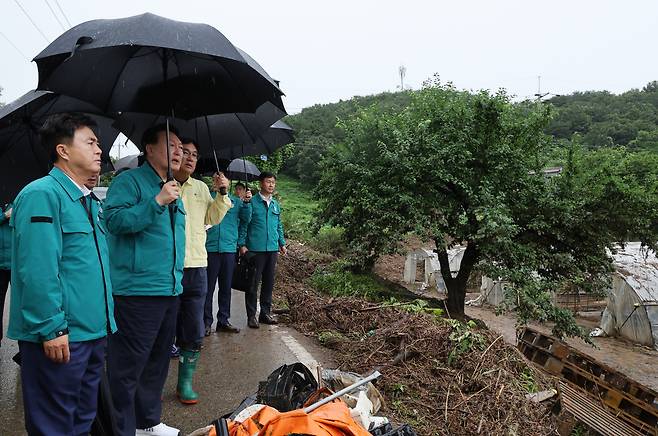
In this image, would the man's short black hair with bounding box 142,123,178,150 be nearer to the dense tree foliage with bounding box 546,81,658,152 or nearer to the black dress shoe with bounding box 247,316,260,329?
the black dress shoe with bounding box 247,316,260,329

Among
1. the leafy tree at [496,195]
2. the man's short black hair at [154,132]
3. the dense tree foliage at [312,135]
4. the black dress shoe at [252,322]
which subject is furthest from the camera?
the dense tree foliage at [312,135]

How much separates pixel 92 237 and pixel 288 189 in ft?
127

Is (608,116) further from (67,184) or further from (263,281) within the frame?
(67,184)

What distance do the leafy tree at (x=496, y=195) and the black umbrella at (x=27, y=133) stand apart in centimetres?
591

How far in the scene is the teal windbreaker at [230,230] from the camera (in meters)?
5.55

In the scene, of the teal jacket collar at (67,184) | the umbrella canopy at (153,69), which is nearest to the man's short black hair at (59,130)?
the teal jacket collar at (67,184)

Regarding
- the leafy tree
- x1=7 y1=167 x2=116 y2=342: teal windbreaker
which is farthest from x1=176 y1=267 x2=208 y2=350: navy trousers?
the leafy tree

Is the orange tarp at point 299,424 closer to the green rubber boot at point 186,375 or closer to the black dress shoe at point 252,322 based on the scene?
the green rubber boot at point 186,375

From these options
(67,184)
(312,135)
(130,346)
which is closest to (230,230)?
(130,346)

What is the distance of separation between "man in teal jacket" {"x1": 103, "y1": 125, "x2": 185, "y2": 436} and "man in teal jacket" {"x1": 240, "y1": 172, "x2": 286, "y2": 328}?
111 inches

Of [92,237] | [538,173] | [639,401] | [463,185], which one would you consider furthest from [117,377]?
[639,401]

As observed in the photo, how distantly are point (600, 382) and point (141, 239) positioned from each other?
970 centimetres

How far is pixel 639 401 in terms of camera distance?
8.46 meters

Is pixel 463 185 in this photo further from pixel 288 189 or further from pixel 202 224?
pixel 288 189
